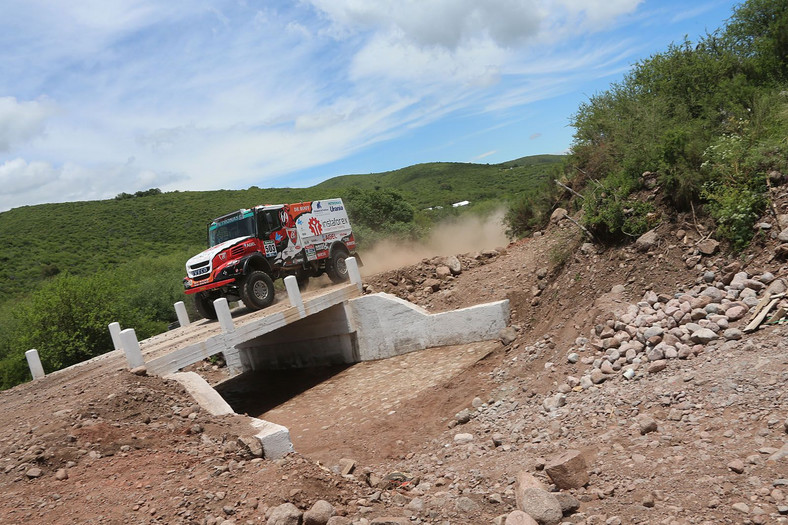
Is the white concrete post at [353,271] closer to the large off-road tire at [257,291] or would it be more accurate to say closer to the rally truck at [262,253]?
the rally truck at [262,253]

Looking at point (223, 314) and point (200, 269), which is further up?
point (200, 269)

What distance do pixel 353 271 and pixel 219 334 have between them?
4768 millimetres

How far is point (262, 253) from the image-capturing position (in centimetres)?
1384

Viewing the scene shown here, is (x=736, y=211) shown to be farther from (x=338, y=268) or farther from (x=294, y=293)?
(x=338, y=268)

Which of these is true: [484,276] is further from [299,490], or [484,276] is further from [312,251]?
[299,490]

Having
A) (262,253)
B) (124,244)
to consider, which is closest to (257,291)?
(262,253)

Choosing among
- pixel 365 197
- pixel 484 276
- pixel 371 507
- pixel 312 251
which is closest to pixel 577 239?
pixel 484 276

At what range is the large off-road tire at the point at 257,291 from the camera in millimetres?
13414

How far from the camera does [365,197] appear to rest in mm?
32500

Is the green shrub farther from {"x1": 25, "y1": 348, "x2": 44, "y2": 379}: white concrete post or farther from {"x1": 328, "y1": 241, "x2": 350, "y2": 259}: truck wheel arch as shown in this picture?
{"x1": 25, "y1": 348, "x2": 44, "y2": 379}: white concrete post

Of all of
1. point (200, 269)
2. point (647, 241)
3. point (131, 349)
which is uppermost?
point (200, 269)

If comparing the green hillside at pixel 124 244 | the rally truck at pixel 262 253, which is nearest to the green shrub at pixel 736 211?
the rally truck at pixel 262 253

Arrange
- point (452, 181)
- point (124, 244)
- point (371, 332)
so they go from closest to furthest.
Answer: point (371, 332) < point (124, 244) < point (452, 181)

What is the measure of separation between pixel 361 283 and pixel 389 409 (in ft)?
17.6
